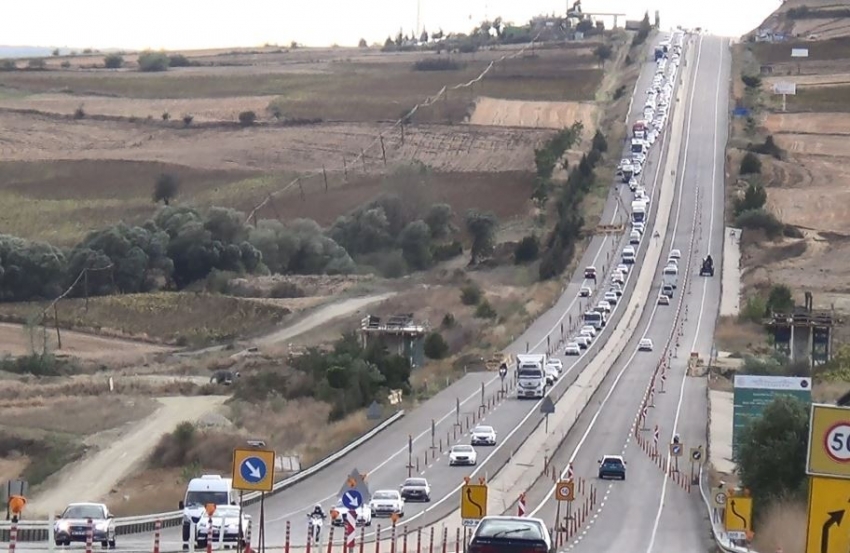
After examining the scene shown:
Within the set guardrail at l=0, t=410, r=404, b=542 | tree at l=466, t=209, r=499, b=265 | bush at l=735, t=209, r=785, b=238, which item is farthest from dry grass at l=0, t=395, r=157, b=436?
bush at l=735, t=209, r=785, b=238

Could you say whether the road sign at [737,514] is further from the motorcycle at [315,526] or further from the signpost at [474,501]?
the motorcycle at [315,526]

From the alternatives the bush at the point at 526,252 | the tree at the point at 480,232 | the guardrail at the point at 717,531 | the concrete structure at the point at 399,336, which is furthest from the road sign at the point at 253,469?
the tree at the point at 480,232

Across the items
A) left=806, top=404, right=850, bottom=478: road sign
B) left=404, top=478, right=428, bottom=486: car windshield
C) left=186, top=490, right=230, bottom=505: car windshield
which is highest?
left=806, top=404, right=850, bottom=478: road sign

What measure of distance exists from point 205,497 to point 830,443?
75.7 ft

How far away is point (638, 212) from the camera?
12144cm

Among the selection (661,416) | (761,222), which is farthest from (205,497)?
(761,222)

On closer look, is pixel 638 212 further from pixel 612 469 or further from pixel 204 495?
pixel 204 495

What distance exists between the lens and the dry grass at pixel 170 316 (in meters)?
91.4

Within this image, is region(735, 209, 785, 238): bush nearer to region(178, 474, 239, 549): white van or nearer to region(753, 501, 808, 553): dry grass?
region(753, 501, 808, 553): dry grass

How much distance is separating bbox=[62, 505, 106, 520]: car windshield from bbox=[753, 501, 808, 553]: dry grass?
12.2 meters

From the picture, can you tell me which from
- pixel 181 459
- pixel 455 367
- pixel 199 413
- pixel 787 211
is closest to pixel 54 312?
pixel 455 367

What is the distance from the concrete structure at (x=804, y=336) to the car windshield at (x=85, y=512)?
42.2 m

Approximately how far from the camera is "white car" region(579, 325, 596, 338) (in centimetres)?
8844

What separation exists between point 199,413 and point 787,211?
71.4 m
